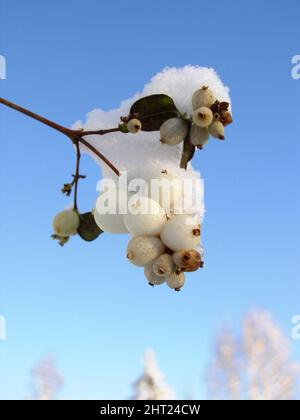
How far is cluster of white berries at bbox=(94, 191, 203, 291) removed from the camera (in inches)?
Answer: 34.4

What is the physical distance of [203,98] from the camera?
37.9 inches

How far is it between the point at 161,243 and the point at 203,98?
294mm

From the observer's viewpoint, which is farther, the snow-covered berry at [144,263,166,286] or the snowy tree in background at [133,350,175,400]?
the snowy tree in background at [133,350,175,400]

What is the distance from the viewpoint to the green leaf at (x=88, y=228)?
1144 mm

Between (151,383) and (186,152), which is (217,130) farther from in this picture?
(151,383)

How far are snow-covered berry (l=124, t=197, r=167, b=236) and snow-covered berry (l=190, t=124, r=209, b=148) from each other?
6.1 inches

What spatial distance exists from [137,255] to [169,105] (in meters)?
0.33

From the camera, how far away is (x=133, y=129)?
1.00m

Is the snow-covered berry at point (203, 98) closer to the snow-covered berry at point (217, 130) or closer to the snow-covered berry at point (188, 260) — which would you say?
the snow-covered berry at point (217, 130)

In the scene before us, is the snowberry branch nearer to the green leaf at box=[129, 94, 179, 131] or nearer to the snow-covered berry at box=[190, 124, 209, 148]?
the green leaf at box=[129, 94, 179, 131]

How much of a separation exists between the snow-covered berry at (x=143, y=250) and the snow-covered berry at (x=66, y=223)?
0.92 ft

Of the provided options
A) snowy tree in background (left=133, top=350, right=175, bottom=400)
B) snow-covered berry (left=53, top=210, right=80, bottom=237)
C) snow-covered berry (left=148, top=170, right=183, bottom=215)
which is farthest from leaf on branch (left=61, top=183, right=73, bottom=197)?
snowy tree in background (left=133, top=350, right=175, bottom=400)

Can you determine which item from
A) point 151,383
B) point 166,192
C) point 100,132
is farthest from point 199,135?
point 151,383
